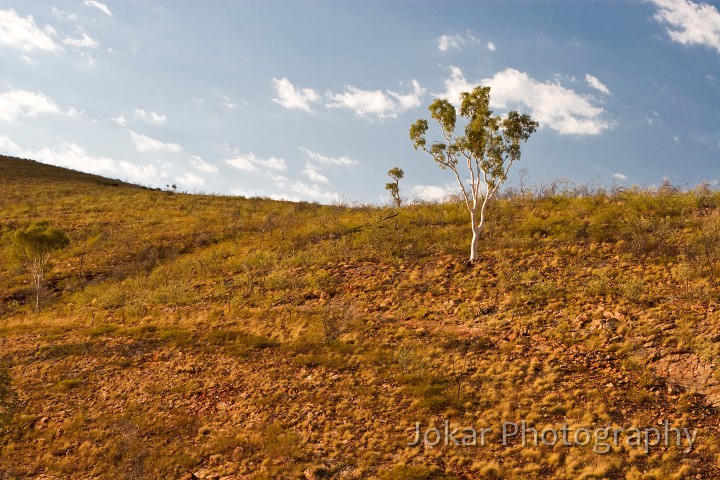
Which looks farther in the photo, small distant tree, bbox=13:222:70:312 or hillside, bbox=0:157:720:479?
small distant tree, bbox=13:222:70:312

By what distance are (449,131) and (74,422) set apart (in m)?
19.6

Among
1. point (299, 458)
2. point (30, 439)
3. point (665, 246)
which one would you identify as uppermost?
point (665, 246)

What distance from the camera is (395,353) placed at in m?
15.8

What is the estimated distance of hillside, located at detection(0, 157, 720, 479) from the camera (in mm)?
11484

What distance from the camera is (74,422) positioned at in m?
14.2

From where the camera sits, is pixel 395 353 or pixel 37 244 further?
pixel 37 244

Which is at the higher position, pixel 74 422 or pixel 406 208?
pixel 406 208

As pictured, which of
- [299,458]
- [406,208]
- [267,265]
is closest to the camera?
[299,458]

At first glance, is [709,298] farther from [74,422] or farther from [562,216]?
[74,422]

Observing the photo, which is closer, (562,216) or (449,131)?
(449,131)

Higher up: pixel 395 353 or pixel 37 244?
pixel 37 244

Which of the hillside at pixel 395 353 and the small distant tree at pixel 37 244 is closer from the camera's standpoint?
the hillside at pixel 395 353

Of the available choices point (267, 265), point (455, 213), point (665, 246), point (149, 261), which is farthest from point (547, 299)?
point (149, 261)

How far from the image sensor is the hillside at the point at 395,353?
11484mm
